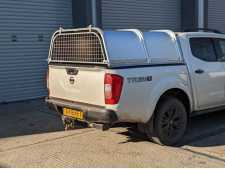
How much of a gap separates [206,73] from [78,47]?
7.52 feet

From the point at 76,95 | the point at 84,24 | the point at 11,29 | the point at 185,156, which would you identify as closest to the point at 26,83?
the point at 11,29

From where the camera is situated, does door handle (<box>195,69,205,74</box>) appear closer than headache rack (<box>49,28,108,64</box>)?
No

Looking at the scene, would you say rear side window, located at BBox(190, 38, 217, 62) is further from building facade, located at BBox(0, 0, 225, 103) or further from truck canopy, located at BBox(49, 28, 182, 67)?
building facade, located at BBox(0, 0, 225, 103)

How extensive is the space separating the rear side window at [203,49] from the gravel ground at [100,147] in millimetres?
1337

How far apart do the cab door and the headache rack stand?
1.75 m

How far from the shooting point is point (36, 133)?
26.2 feet

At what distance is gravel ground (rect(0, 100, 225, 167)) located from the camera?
240 inches

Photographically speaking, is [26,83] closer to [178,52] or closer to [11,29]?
[11,29]

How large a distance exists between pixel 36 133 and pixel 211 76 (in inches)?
130

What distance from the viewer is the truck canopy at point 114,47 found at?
20.5 ft

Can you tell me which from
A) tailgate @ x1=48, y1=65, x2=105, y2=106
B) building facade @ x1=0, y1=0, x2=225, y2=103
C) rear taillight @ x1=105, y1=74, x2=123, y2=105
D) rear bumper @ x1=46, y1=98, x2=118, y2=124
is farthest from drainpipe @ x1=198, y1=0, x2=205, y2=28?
rear taillight @ x1=105, y1=74, x2=123, y2=105

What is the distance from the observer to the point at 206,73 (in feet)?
24.7

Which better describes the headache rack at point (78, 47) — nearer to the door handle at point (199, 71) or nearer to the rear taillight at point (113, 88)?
the rear taillight at point (113, 88)

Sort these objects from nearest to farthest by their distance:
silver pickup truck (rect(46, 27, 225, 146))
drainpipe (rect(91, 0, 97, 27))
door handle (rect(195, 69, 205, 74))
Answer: silver pickup truck (rect(46, 27, 225, 146))
door handle (rect(195, 69, 205, 74))
drainpipe (rect(91, 0, 97, 27))
